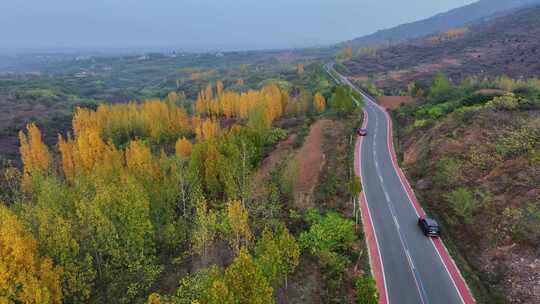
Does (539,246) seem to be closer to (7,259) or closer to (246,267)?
(246,267)

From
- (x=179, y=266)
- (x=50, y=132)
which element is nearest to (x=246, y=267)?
(x=179, y=266)

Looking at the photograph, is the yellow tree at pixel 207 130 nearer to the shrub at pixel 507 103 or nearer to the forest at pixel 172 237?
the forest at pixel 172 237

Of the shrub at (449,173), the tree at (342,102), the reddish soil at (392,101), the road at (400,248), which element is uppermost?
the tree at (342,102)

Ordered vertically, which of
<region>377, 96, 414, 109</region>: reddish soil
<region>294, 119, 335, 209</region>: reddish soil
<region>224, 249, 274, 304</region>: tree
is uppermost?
<region>377, 96, 414, 109</region>: reddish soil

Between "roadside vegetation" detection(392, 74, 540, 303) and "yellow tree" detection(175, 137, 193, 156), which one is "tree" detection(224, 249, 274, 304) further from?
"yellow tree" detection(175, 137, 193, 156)

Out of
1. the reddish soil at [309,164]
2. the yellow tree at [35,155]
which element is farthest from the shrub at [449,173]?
the yellow tree at [35,155]

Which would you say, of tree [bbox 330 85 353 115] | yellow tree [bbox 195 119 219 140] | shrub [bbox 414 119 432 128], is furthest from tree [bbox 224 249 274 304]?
yellow tree [bbox 195 119 219 140]

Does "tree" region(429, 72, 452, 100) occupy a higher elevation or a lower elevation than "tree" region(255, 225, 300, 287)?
higher
